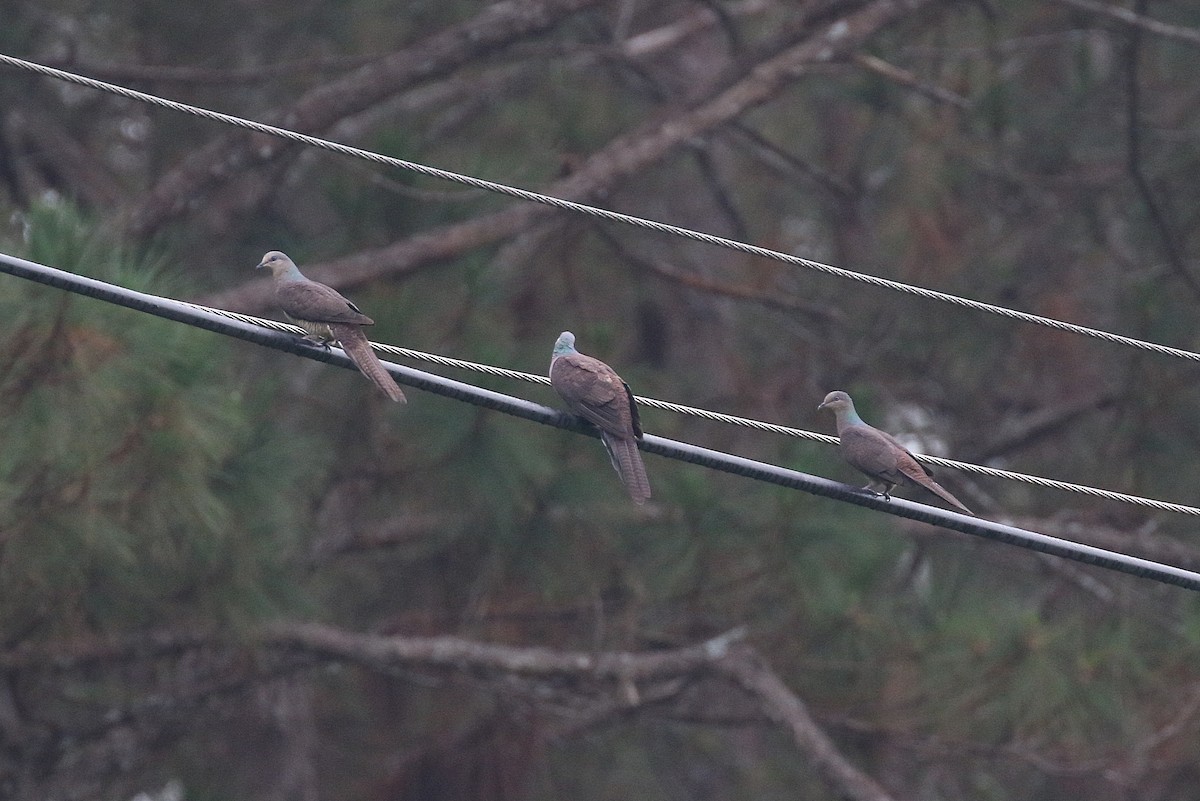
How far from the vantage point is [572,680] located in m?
7.17

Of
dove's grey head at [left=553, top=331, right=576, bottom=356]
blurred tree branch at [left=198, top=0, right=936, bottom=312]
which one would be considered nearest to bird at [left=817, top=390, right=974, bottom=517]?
dove's grey head at [left=553, top=331, right=576, bottom=356]

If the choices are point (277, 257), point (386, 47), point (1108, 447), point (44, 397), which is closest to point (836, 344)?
point (1108, 447)

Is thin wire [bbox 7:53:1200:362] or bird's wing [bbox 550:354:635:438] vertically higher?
thin wire [bbox 7:53:1200:362]

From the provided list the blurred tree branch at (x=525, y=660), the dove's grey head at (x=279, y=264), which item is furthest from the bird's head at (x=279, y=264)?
the blurred tree branch at (x=525, y=660)

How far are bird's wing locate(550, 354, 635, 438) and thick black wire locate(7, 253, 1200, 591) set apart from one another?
430 mm

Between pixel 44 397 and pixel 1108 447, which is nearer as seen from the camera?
pixel 44 397

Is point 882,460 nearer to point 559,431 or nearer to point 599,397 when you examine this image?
point 599,397

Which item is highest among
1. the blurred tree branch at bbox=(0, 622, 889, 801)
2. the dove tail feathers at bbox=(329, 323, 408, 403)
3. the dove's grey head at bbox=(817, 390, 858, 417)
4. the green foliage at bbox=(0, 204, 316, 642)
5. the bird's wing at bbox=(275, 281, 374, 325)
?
the dove's grey head at bbox=(817, 390, 858, 417)

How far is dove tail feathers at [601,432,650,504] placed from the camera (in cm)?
473

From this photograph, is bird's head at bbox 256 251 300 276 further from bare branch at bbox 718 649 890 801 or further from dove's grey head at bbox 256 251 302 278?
bare branch at bbox 718 649 890 801

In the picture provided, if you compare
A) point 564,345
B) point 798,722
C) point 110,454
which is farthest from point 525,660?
point 110,454

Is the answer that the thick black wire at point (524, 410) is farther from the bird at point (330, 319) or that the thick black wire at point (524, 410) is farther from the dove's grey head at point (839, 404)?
the dove's grey head at point (839, 404)

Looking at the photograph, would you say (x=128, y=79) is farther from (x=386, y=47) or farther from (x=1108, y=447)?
(x=1108, y=447)

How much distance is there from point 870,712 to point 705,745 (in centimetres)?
541
